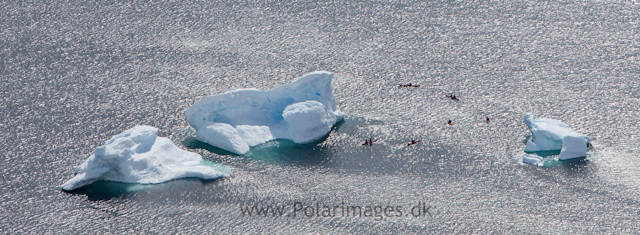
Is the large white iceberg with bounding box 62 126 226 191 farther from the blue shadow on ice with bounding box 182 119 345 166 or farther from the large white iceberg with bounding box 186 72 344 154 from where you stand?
the large white iceberg with bounding box 186 72 344 154

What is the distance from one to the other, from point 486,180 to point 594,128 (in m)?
9.54

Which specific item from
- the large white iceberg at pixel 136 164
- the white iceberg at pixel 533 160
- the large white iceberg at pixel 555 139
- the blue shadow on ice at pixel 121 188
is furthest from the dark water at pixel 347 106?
the large white iceberg at pixel 555 139

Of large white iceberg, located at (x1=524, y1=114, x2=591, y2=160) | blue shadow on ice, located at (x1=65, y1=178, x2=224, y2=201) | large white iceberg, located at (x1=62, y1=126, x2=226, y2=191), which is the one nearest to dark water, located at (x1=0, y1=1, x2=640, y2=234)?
blue shadow on ice, located at (x1=65, y1=178, x2=224, y2=201)

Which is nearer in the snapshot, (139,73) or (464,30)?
(139,73)

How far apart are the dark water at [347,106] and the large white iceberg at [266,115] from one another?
2.92ft

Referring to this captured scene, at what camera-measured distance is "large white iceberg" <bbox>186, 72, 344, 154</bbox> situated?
43812 mm

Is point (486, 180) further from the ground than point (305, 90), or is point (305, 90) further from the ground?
point (305, 90)

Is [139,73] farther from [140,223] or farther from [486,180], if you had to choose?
[486,180]

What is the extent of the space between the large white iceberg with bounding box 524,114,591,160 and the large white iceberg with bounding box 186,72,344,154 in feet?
38.1

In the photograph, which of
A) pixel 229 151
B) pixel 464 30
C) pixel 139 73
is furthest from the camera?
pixel 464 30

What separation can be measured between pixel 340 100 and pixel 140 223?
1730 cm

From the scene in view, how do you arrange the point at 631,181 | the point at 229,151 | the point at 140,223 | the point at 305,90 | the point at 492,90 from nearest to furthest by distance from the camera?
the point at 140,223
the point at 631,181
the point at 229,151
the point at 305,90
the point at 492,90

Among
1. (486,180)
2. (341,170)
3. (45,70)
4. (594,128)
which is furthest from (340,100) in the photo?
(45,70)

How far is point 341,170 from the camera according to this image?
40938 mm
